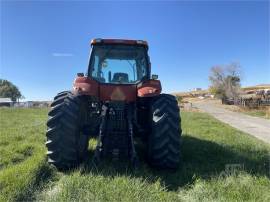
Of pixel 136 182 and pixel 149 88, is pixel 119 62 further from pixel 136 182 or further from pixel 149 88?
pixel 136 182

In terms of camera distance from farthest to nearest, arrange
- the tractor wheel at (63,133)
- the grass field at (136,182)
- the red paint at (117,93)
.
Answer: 1. the red paint at (117,93)
2. the tractor wheel at (63,133)
3. the grass field at (136,182)

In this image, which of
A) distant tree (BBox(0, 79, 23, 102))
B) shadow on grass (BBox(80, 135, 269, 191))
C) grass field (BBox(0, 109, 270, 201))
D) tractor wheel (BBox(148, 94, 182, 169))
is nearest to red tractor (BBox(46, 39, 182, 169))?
tractor wheel (BBox(148, 94, 182, 169))

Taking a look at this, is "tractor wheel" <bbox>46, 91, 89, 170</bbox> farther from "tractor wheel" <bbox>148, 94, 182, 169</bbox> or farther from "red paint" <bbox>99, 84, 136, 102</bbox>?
"tractor wheel" <bbox>148, 94, 182, 169</bbox>

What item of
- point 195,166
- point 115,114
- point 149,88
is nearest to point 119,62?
point 115,114

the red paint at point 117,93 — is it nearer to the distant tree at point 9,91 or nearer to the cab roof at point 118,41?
the cab roof at point 118,41

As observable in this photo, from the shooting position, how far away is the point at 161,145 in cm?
604

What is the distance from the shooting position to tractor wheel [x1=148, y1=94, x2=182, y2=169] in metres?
6.05

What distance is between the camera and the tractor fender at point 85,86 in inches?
252

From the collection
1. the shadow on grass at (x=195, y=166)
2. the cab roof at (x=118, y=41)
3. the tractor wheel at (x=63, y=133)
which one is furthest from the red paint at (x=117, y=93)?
the shadow on grass at (x=195, y=166)

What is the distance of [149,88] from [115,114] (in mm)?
871

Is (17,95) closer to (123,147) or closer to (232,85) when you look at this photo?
(232,85)

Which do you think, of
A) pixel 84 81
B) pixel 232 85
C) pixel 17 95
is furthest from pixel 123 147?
pixel 17 95

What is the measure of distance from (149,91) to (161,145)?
98 cm

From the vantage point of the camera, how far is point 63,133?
6.03 m
